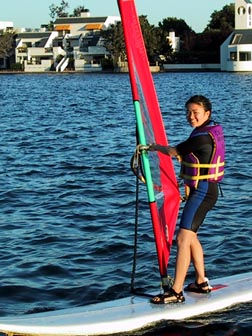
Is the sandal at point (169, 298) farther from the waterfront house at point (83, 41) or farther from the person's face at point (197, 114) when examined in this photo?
the waterfront house at point (83, 41)

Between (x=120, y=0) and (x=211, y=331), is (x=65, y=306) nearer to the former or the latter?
(x=211, y=331)

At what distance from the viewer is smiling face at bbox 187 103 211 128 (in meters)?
6.95

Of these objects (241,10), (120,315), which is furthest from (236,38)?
(120,315)

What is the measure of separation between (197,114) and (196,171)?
0.55 metres

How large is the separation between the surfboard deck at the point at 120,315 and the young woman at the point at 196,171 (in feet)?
0.59

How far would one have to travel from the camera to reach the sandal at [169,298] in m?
7.30

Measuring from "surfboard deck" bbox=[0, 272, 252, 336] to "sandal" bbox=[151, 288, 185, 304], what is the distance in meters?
0.05

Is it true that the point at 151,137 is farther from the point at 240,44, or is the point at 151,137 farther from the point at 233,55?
the point at 233,55

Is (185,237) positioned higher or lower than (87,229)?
higher

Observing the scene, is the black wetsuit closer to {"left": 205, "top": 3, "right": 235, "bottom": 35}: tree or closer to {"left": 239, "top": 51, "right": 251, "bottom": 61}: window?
{"left": 239, "top": 51, "right": 251, "bottom": 61}: window

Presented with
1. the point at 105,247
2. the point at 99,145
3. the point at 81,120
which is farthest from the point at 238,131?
the point at 105,247

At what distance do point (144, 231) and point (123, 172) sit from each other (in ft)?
21.4

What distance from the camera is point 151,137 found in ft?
24.2

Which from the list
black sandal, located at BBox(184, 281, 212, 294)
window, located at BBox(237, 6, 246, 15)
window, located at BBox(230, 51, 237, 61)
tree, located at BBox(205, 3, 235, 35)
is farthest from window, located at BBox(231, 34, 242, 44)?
black sandal, located at BBox(184, 281, 212, 294)
